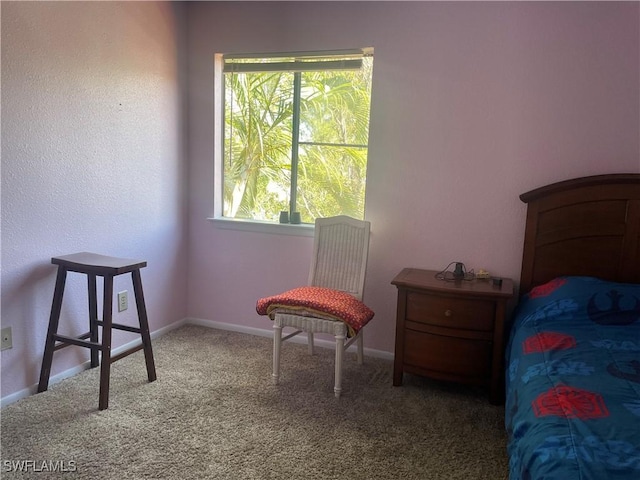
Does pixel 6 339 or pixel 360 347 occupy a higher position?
pixel 6 339

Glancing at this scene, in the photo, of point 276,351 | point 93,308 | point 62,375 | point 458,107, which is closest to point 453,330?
point 276,351

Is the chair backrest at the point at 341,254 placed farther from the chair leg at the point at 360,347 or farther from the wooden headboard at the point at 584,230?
the wooden headboard at the point at 584,230

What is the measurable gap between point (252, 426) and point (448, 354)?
1.08 meters

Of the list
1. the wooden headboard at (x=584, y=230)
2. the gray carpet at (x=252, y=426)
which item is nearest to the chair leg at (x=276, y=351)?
the gray carpet at (x=252, y=426)

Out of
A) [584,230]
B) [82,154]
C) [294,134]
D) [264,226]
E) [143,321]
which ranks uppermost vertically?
[294,134]

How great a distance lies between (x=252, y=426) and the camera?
213 cm

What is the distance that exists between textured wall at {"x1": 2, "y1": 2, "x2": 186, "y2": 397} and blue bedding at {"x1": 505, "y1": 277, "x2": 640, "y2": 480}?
7.36 ft

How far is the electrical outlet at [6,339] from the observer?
7.15ft

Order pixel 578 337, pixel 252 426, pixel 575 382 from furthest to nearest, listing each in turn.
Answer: pixel 252 426
pixel 578 337
pixel 575 382

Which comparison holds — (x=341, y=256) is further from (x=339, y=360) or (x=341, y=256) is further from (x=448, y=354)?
(x=448, y=354)

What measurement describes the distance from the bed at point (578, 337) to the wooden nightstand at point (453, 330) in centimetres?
12

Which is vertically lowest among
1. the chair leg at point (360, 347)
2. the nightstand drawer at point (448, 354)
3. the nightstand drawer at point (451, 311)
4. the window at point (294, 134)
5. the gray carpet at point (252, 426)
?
the gray carpet at point (252, 426)

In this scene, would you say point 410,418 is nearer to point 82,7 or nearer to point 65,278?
point 65,278

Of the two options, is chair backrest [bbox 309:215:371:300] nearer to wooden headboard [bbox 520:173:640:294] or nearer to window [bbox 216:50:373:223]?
window [bbox 216:50:373:223]
